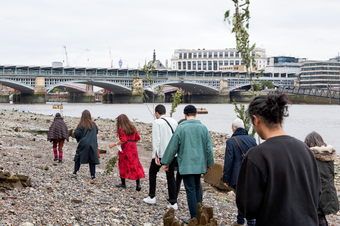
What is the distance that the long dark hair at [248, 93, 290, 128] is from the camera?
7.18 ft

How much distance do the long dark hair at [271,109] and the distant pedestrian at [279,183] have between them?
117 millimetres

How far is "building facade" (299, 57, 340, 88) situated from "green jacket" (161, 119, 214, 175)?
11756cm

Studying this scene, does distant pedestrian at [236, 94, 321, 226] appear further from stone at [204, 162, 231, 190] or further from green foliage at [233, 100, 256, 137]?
stone at [204, 162, 231, 190]

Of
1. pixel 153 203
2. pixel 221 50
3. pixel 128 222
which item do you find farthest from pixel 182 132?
pixel 221 50

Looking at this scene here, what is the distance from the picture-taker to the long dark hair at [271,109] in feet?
7.18

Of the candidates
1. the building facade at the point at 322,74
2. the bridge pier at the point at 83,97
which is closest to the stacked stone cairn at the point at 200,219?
the bridge pier at the point at 83,97

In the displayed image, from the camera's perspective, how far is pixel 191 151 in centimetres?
450

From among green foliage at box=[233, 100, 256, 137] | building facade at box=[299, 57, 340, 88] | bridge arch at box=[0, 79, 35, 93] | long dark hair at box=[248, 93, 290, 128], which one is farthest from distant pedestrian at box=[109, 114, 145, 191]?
building facade at box=[299, 57, 340, 88]

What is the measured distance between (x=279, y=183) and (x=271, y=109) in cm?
44

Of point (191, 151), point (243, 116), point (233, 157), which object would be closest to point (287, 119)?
point (243, 116)

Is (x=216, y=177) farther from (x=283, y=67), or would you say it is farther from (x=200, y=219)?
(x=283, y=67)

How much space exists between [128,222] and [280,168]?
3.27 metres

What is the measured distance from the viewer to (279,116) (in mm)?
2197

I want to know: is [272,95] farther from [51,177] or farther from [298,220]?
[51,177]
